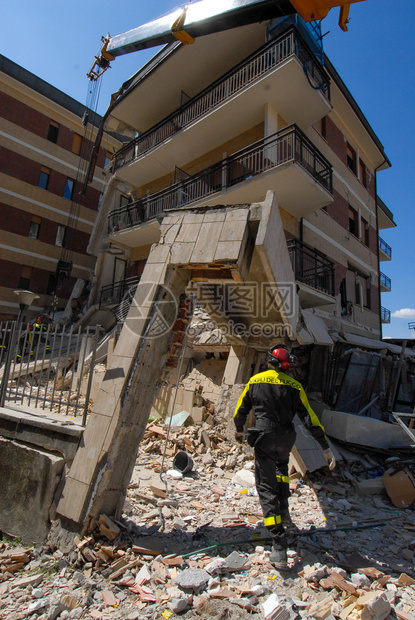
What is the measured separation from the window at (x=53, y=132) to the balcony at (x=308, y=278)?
16.9 meters

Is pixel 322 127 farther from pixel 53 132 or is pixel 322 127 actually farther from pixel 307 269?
pixel 53 132

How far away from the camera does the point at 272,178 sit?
376 inches

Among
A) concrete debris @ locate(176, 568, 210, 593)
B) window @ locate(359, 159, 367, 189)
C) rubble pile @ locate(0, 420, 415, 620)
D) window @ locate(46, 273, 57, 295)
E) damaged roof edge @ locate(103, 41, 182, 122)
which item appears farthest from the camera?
window @ locate(46, 273, 57, 295)

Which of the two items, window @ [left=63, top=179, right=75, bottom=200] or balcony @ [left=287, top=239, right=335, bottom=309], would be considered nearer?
balcony @ [left=287, top=239, right=335, bottom=309]

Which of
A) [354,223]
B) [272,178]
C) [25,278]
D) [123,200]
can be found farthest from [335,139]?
[25,278]

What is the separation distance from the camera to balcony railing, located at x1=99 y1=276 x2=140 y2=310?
1511 centimetres

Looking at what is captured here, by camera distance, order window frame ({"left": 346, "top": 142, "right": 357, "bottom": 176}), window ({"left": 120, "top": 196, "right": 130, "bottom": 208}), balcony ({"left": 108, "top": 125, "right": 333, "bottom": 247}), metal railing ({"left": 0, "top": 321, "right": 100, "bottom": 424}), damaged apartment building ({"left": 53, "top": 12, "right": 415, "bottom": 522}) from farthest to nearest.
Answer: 1. window ({"left": 120, "top": 196, "right": 130, "bottom": 208})
2. window frame ({"left": 346, "top": 142, "right": 357, "bottom": 176})
3. balcony ({"left": 108, "top": 125, "right": 333, "bottom": 247})
4. metal railing ({"left": 0, "top": 321, "right": 100, "bottom": 424})
5. damaged apartment building ({"left": 53, "top": 12, "right": 415, "bottom": 522})

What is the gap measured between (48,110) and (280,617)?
23981 mm

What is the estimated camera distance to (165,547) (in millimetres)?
3387

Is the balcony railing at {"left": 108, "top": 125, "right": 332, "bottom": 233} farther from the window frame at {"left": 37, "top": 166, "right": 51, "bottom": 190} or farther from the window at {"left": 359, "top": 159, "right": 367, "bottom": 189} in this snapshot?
the window frame at {"left": 37, "top": 166, "right": 51, "bottom": 190}

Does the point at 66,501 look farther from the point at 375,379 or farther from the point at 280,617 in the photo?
the point at 375,379

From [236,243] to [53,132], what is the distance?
21.3 m

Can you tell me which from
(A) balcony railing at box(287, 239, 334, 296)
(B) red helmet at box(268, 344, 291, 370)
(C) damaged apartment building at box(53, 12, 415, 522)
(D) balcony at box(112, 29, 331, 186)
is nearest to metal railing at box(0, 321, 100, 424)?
(C) damaged apartment building at box(53, 12, 415, 522)

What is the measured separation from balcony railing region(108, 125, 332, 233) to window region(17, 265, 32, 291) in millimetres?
6815
